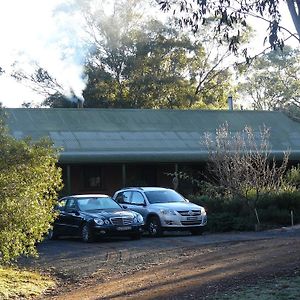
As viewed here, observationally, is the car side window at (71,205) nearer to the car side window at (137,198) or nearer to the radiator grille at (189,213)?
the car side window at (137,198)

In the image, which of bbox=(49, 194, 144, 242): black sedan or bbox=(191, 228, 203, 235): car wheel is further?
bbox=(191, 228, 203, 235): car wheel

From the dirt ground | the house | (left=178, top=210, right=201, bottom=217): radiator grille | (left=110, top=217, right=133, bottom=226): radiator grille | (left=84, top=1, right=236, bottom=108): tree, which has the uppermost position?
(left=84, top=1, right=236, bottom=108): tree

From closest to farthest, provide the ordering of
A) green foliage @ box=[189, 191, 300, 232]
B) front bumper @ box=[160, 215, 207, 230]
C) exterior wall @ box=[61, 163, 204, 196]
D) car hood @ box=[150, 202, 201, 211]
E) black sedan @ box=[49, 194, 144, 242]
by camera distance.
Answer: black sedan @ box=[49, 194, 144, 242]
front bumper @ box=[160, 215, 207, 230]
car hood @ box=[150, 202, 201, 211]
green foliage @ box=[189, 191, 300, 232]
exterior wall @ box=[61, 163, 204, 196]

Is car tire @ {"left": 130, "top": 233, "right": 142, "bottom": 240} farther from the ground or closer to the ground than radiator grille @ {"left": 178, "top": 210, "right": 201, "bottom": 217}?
closer to the ground

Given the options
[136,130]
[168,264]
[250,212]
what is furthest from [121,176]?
[168,264]

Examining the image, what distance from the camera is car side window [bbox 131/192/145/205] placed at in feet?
73.6

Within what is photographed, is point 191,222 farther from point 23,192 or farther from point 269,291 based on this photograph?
point 269,291

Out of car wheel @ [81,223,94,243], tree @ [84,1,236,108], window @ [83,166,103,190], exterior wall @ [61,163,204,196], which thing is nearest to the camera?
car wheel @ [81,223,94,243]

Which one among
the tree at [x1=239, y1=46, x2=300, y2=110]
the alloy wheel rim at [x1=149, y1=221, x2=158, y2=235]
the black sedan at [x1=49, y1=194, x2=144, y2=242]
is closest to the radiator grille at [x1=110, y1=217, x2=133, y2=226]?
the black sedan at [x1=49, y1=194, x2=144, y2=242]

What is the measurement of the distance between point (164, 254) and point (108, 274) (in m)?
2.68

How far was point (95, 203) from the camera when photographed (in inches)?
837

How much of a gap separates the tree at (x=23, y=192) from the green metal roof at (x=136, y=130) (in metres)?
15.0

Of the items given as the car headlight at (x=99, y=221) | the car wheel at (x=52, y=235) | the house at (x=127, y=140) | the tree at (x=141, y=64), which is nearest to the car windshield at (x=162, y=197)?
→ the car headlight at (x=99, y=221)

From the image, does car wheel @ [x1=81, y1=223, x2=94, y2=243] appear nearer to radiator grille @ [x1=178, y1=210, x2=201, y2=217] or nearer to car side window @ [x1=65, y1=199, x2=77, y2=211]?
car side window @ [x1=65, y1=199, x2=77, y2=211]
